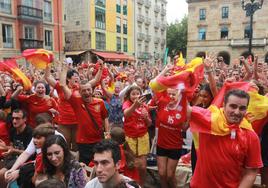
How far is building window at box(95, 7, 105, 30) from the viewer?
112 feet

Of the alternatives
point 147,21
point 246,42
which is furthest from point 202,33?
point 147,21

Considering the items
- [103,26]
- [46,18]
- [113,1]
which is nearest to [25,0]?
[46,18]

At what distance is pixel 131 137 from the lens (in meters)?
4.66

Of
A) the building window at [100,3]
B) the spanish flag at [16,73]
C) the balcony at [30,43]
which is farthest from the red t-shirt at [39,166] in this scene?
A: the building window at [100,3]

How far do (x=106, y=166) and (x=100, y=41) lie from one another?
3290cm

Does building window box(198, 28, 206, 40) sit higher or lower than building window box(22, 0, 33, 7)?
lower

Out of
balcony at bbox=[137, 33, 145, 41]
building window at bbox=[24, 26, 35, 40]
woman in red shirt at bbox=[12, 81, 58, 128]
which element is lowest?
woman in red shirt at bbox=[12, 81, 58, 128]

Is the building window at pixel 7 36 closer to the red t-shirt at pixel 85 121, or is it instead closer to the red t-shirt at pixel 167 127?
the red t-shirt at pixel 85 121

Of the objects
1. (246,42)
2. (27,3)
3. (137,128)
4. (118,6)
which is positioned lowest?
(137,128)

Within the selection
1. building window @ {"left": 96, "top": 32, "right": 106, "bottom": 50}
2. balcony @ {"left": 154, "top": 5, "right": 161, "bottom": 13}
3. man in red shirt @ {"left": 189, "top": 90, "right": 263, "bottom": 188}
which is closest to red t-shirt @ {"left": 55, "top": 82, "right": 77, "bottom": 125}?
man in red shirt @ {"left": 189, "top": 90, "right": 263, "bottom": 188}

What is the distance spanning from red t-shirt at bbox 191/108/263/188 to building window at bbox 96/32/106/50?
3202cm

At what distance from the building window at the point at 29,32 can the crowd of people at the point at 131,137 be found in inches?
863

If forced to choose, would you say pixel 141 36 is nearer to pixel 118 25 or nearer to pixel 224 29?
pixel 118 25

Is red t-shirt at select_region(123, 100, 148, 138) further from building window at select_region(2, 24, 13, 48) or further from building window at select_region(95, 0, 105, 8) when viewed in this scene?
building window at select_region(95, 0, 105, 8)
